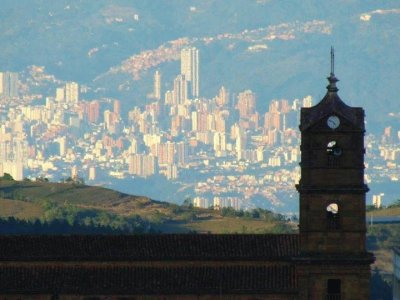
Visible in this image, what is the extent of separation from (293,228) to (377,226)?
6.49m

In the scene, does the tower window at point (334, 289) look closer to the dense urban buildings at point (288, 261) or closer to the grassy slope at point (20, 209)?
the dense urban buildings at point (288, 261)

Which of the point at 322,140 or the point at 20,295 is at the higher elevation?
the point at 322,140

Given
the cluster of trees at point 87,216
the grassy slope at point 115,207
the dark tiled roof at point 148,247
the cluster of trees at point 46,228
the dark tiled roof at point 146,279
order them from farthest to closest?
the cluster of trees at point 87,216, the grassy slope at point 115,207, the cluster of trees at point 46,228, the dark tiled roof at point 148,247, the dark tiled roof at point 146,279

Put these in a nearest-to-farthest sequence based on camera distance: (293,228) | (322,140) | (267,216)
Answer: (322,140) < (293,228) < (267,216)

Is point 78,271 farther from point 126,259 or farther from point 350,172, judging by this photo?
point 350,172

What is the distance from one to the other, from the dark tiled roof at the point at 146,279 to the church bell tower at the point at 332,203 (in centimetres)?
98

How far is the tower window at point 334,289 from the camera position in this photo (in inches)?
3105

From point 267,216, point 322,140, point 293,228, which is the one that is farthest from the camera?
point 267,216

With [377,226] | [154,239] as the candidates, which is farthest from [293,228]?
[154,239]

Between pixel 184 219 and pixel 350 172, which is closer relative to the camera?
pixel 350 172

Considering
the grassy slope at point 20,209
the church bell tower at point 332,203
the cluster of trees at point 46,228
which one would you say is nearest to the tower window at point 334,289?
the church bell tower at point 332,203

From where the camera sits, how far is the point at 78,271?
79250mm

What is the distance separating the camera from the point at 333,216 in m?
78.9

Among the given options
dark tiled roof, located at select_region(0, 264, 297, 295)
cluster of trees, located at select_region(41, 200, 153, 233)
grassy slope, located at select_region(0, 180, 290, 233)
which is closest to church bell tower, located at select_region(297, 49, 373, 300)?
dark tiled roof, located at select_region(0, 264, 297, 295)
